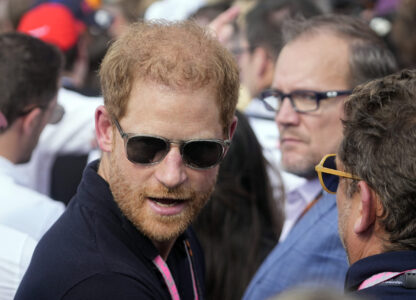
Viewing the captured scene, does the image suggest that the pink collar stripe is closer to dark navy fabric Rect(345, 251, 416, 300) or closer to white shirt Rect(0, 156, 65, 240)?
dark navy fabric Rect(345, 251, 416, 300)

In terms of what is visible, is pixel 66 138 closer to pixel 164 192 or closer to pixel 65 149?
pixel 65 149

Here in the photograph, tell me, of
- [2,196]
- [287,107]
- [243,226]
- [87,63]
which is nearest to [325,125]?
[287,107]

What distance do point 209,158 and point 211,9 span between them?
4.38 metres

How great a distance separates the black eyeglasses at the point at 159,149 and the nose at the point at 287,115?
1271 millimetres

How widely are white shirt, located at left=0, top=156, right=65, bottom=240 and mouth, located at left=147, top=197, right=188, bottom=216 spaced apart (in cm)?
82

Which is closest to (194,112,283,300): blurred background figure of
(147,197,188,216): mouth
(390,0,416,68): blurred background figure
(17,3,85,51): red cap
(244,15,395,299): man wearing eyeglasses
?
(244,15,395,299): man wearing eyeglasses

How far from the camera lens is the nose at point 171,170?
79.0 inches

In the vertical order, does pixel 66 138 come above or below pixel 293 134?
below

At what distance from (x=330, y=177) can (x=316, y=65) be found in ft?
3.55

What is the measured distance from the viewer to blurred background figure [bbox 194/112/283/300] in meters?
3.35

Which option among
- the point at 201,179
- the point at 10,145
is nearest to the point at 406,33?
the point at 10,145

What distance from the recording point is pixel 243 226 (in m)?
3.42

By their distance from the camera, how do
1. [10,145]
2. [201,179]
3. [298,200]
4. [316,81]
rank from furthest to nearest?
1. [298,200]
2. [316,81]
3. [10,145]
4. [201,179]

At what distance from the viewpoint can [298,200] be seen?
3604 millimetres
